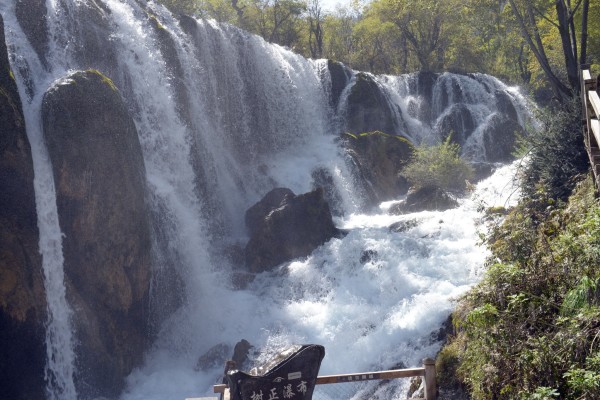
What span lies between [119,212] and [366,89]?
14.6 metres

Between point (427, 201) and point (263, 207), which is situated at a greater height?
point (263, 207)

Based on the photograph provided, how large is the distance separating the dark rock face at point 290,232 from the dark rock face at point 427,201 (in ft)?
9.72

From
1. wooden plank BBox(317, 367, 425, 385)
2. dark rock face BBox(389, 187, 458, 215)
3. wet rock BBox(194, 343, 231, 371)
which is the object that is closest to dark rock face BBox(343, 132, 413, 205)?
dark rock face BBox(389, 187, 458, 215)

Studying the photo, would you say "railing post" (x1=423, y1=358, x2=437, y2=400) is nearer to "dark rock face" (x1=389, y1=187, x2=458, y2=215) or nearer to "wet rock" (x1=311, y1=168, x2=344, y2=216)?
"dark rock face" (x1=389, y1=187, x2=458, y2=215)

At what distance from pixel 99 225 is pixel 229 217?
20.6 feet

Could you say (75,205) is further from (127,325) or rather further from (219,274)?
(219,274)

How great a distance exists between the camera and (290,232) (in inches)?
656

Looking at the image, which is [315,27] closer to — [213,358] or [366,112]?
[366,112]

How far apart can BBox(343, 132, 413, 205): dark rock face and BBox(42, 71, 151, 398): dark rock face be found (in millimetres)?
9767

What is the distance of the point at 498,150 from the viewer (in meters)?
24.8

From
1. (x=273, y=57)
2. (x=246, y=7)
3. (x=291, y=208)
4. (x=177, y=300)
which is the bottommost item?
(x=177, y=300)

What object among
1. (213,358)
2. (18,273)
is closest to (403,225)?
(213,358)

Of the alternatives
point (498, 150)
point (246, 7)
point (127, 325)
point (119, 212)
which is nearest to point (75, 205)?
point (119, 212)

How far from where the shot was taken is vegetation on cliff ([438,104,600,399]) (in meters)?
5.14
